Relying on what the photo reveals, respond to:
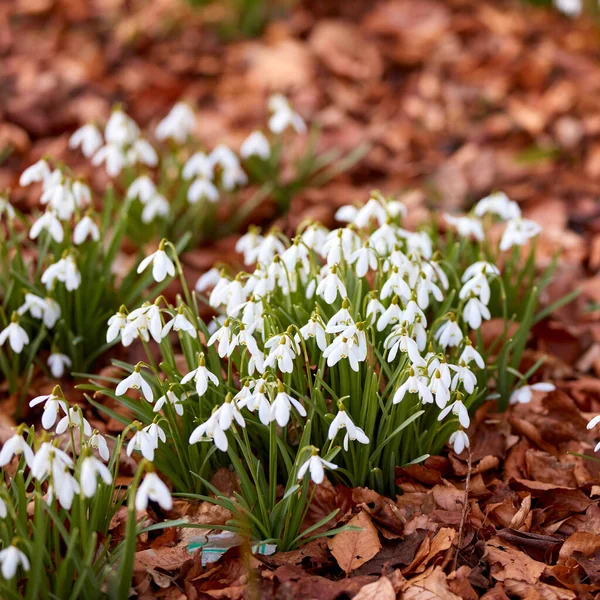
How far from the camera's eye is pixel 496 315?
8.59 ft

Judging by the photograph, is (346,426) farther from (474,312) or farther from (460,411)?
(474,312)

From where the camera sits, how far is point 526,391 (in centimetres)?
228

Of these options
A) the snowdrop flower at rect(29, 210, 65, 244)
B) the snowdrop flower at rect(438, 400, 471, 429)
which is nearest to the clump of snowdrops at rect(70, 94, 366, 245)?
the snowdrop flower at rect(29, 210, 65, 244)

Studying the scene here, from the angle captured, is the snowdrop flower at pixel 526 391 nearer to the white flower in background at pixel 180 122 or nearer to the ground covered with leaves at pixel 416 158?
the ground covered with leaves at pixel 416 158

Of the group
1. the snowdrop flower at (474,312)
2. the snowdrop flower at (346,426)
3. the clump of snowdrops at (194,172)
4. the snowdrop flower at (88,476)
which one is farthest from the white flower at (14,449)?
the clump of snowdrops at (194,172)

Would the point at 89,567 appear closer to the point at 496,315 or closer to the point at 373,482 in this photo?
the point at 373,482

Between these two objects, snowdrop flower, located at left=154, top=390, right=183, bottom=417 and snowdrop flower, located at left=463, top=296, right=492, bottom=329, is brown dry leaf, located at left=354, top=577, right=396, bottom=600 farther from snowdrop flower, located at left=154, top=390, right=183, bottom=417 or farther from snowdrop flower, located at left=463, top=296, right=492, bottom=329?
snowdrop flower, located at left=463, top=296, right=492, bottom=329

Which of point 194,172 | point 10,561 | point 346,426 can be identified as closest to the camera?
point 10,561

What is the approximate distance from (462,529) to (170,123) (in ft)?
6.84

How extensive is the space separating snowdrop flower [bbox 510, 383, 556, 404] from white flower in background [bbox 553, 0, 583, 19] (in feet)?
12.3

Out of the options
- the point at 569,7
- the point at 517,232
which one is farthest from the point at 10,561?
the point at 569,7

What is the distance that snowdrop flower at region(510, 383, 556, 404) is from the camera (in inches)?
89.4

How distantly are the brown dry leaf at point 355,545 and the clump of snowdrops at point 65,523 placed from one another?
0.44 metres

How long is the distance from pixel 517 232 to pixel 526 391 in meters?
0.52
